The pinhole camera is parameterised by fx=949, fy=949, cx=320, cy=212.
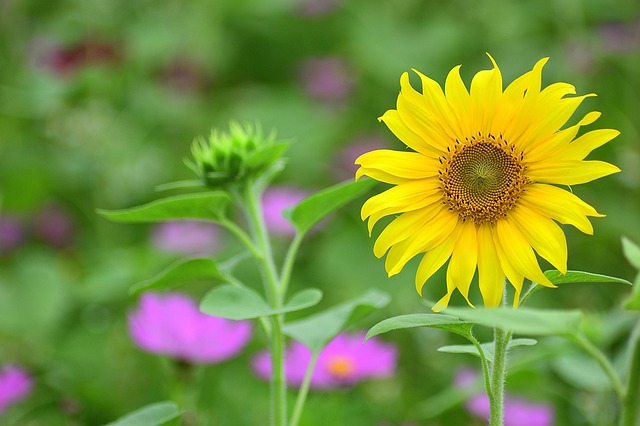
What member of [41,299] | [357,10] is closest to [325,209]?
[41,299]

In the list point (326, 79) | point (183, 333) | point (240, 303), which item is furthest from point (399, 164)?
point (326, 79)

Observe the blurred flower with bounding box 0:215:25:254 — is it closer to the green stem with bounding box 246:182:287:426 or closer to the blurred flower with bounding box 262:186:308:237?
the blurred flower with bounding box 262:186:308:237

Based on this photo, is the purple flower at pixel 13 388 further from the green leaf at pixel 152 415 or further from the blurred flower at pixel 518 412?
the blurred flower at pixel 518 412

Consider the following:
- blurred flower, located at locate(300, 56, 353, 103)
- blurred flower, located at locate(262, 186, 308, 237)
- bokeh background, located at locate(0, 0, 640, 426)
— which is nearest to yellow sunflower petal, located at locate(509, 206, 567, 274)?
bokeh background, located at locate(0, 0, 640, 426)

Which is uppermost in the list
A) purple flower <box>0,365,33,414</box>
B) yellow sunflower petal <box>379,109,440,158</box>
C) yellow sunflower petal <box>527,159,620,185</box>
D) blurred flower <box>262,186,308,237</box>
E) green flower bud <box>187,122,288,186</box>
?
blurred flower <box>262,186,308,237</box>

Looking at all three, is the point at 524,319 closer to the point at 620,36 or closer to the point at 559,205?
the point at 559,205

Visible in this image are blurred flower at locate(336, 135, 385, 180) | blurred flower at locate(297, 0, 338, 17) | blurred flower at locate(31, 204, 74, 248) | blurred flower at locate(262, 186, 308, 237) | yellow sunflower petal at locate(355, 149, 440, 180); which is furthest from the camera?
blurred flower at locate(297, 0, 338, 17)

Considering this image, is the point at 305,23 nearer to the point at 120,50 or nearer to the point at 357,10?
the point at 357,10

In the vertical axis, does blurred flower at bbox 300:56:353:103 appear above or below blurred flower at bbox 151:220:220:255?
above
